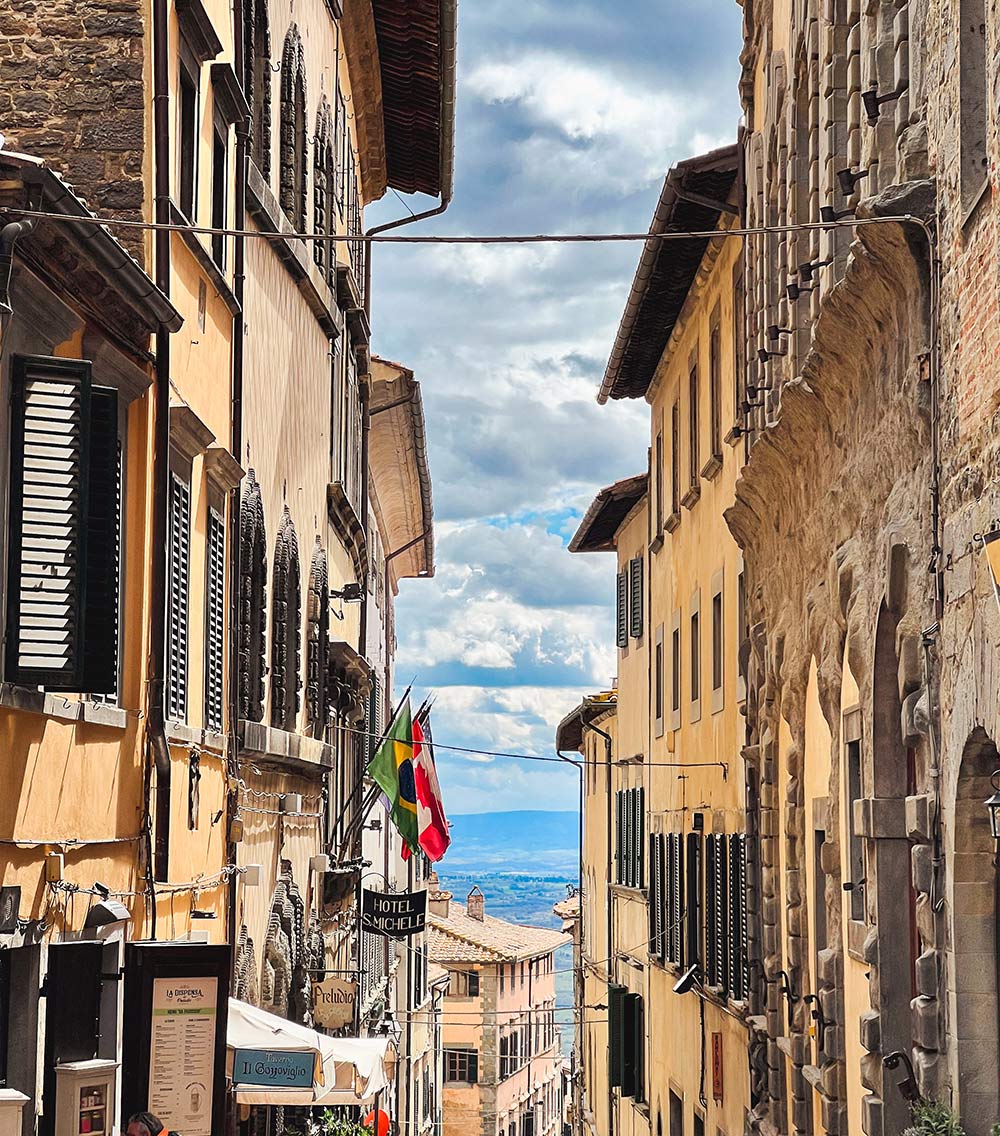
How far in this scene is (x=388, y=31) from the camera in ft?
86.8

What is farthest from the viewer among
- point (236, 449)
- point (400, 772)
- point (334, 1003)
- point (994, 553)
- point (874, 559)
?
point (400, 772)

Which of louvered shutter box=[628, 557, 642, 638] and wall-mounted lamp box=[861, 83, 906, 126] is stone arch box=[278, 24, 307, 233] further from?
louvered shutter box=[628, 557, 642, 638]

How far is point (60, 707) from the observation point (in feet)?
32.8

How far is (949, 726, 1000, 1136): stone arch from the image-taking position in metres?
9.98

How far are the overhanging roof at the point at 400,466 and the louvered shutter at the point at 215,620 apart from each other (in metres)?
17.3

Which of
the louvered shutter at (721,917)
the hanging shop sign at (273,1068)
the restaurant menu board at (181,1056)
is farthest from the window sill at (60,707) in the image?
the louvered shutter at (721,917)

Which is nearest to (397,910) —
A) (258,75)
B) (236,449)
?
(236,449)

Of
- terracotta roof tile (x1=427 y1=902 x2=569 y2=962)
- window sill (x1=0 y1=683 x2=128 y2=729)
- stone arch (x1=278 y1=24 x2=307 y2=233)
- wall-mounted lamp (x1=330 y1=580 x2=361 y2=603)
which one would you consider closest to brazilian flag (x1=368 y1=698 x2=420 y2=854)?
wall-mounted lamp (x1=330 y1=580 x2=361 y2=603)

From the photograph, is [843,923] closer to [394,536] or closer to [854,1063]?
[854,1063]

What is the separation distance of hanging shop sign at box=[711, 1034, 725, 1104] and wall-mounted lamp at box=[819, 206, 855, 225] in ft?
36.3

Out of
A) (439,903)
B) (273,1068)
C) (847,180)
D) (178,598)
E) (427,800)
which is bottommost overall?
(439,903)

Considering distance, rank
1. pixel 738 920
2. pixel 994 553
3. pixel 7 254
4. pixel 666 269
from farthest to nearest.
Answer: pixel 666 269, pixel 738 920, pixel 7 254, pixel 994 553

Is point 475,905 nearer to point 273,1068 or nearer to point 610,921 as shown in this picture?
point 610,921

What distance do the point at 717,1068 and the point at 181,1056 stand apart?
40.5ft
